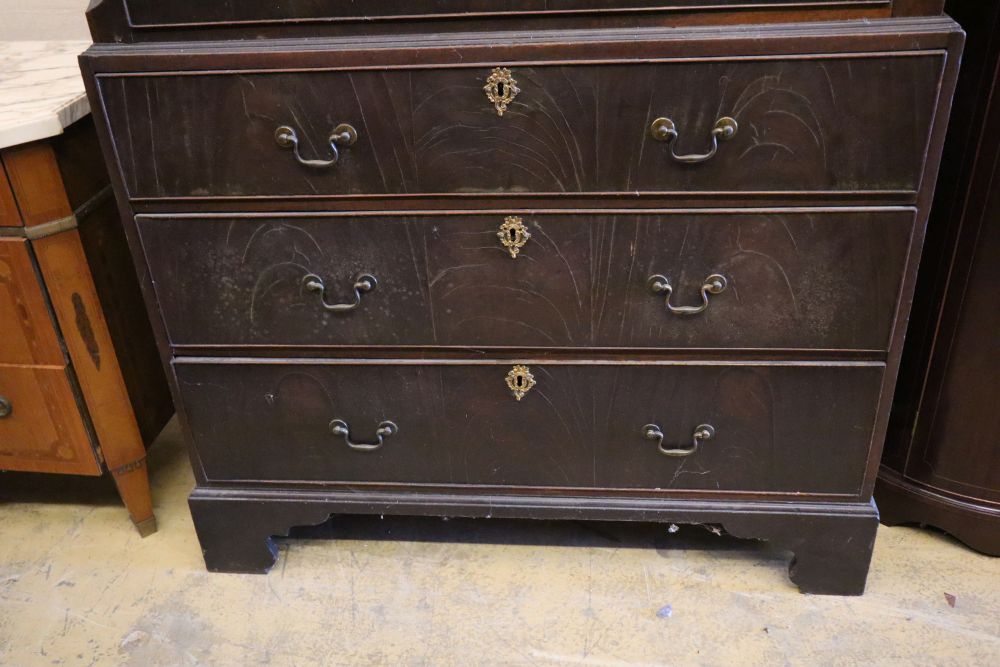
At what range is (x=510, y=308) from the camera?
1343mm

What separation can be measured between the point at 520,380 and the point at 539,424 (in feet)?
0.33

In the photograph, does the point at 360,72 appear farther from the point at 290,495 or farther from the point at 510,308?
the point at 290,495

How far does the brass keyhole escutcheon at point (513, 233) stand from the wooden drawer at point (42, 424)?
866mm

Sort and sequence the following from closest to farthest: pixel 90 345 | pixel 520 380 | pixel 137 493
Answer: pixel 520 380 < pixel 90 345 < pixel 137 493

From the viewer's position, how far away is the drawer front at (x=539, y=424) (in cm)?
138

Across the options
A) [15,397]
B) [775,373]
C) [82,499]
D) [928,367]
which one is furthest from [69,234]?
[928,367]

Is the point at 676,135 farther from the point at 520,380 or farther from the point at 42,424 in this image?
the point at 42,424

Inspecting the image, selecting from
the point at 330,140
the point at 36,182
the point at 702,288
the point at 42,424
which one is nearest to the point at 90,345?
the point at 42,424

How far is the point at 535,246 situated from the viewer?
1290mm

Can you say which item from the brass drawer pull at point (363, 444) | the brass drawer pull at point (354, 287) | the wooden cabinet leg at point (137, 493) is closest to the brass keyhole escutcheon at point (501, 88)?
the brass drawer pull at point (354, 287)

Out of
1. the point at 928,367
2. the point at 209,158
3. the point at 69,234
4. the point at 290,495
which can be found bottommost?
the point at 290,495

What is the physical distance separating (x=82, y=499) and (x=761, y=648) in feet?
4.85

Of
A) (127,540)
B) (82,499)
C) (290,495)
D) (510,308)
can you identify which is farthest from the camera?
(82,499)

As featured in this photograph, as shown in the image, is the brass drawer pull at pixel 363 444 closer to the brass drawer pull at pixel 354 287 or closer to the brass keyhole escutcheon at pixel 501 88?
the brass drawer pull at pixel 354 287
